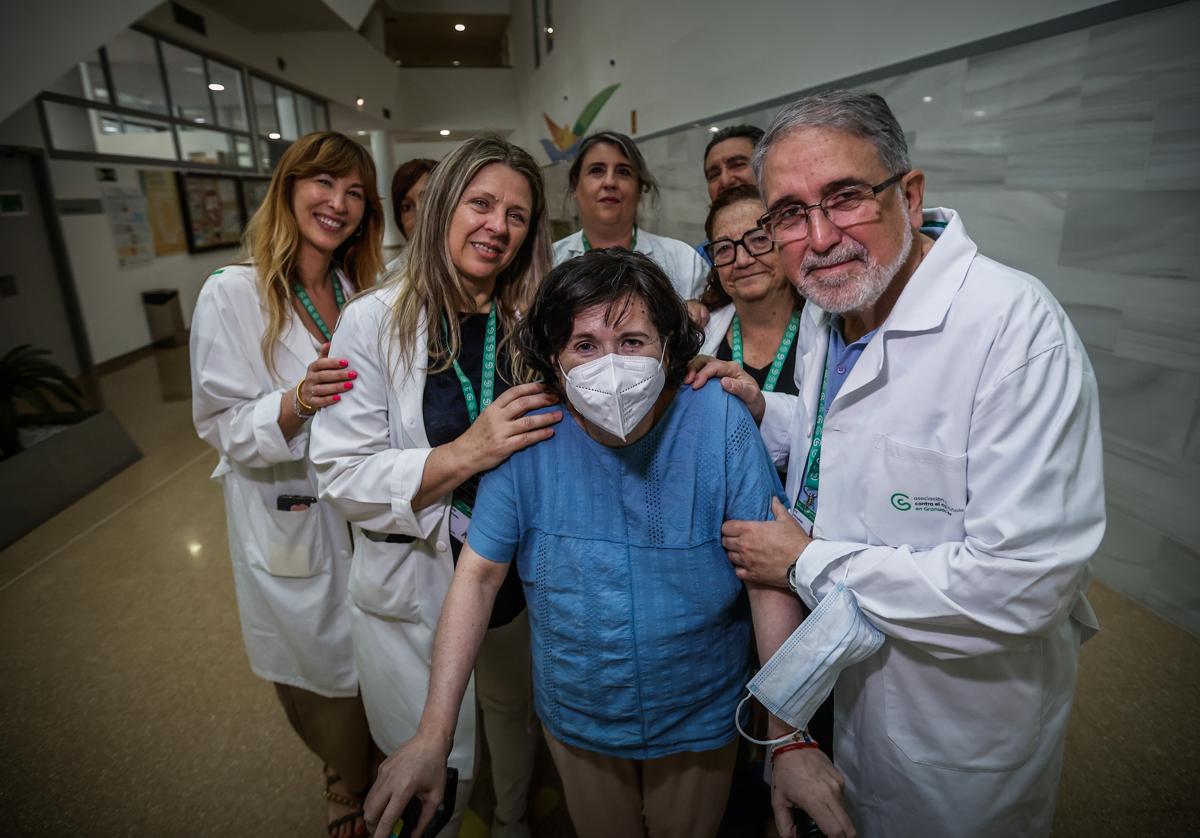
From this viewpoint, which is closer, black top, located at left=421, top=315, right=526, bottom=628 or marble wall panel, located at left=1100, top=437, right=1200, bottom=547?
black top, located at left=421, top=315, right=526, bottom=628

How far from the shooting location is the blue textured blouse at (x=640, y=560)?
3.59 ft

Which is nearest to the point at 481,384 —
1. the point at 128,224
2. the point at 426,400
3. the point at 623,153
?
the point at 426,400

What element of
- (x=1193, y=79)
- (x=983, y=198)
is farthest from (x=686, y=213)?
(x=1193, y=79)

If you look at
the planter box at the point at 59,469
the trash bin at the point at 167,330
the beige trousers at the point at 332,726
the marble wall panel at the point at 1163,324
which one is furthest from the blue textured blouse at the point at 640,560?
the trash bin at the point at 167,330

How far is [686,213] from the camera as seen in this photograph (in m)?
4.39

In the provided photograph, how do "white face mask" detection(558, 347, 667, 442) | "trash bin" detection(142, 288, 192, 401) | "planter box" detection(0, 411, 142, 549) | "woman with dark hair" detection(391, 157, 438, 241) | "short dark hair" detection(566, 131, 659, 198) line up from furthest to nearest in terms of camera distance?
"trash bin" detection(142, 288, 192, 401), "planter box" detection(0, 411, 142, 549), "woman with dark hair" detection(391, 157, 438, 241), "short dark hair" detection(566, 131, 659, 198), "white face mask" detection(558, 347, 667, 442)

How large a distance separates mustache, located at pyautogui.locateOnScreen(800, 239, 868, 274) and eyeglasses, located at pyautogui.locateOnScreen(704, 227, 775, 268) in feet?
1.86

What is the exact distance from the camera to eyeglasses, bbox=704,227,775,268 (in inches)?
66.2

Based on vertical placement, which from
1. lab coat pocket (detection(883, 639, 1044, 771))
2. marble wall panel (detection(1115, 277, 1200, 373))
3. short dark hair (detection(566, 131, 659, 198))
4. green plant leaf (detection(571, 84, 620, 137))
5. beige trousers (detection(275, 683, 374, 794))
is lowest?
beige trousers (detection(275, 683, 374, 794))

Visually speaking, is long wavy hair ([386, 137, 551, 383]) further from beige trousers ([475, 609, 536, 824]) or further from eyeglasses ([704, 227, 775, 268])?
beige trousers ([475, 609, 536, 824])

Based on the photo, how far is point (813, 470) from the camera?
4.09ft

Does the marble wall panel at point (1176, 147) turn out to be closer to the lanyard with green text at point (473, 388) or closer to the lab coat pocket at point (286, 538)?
the lanyard with green text at point (473, 388)

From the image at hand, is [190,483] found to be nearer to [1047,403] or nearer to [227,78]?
[1047,403]

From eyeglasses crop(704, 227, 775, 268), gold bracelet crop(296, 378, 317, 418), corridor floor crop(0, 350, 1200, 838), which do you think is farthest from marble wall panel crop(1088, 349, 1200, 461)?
gold bracelet crop(296, 378, 317, 418)
